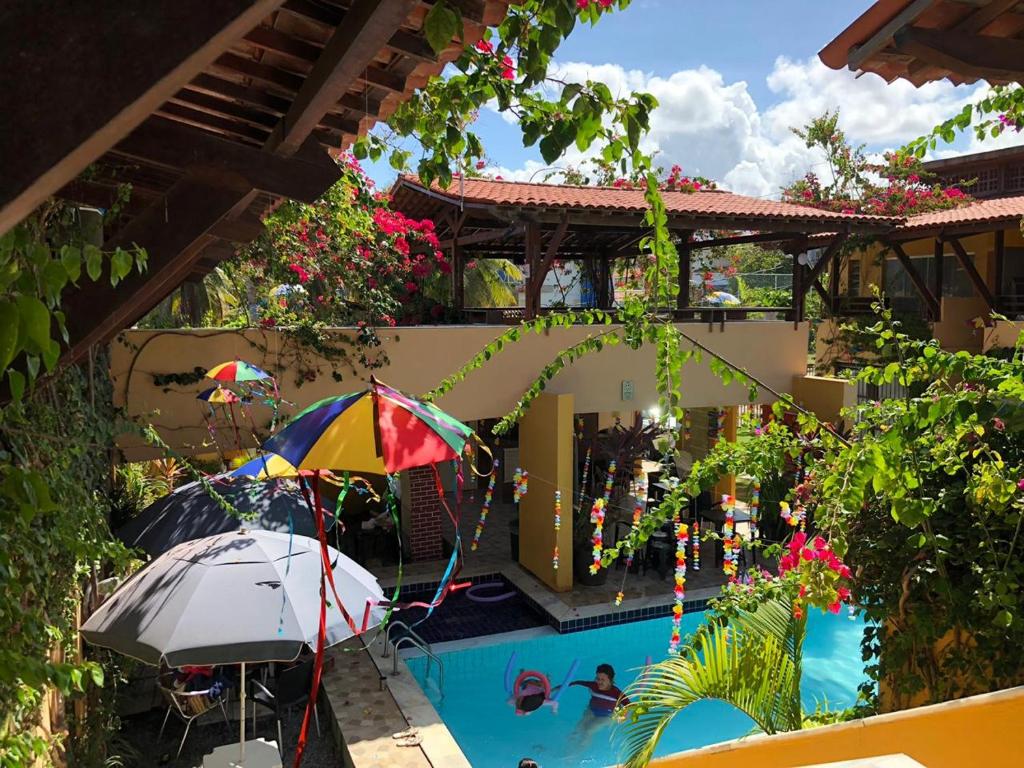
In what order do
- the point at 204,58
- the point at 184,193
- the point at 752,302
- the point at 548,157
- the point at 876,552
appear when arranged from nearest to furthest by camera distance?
the point at 204,58 < the point at 548,157 < the point at 184,193 < the point at 876,552 < the point at 752,302

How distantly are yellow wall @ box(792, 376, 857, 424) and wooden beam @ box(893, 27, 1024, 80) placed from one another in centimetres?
1112

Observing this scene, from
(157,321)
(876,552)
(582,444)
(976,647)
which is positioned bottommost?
(582,444)

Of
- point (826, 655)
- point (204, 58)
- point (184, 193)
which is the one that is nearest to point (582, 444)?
point (826, 655)

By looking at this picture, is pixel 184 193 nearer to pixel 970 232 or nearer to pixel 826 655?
pixel 826 655

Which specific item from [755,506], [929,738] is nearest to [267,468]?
[929,738]

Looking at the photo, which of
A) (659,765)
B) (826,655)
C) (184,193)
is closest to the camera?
(184,193)

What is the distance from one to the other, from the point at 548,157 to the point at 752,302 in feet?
89.3

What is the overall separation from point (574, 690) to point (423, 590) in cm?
368

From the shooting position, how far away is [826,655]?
11711mm

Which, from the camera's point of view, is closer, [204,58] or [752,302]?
[204,58]

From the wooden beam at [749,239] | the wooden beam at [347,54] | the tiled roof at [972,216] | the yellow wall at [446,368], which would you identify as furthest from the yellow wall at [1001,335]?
the wooden beam at [347,54]

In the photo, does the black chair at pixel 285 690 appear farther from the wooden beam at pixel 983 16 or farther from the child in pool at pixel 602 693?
the wooden beam at pixel 983 16

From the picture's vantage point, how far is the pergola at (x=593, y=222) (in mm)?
11953

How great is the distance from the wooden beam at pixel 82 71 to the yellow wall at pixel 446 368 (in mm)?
9185
